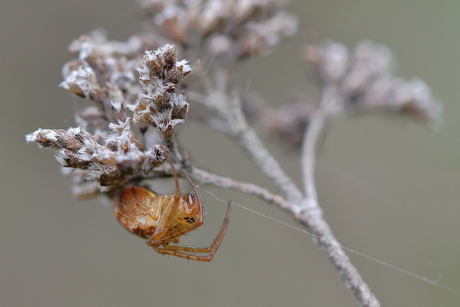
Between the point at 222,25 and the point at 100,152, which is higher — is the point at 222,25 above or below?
above

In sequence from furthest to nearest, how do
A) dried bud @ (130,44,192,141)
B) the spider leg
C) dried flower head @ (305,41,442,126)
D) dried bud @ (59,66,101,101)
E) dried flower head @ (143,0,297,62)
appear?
1. dried flower head @ (305,41,442,126)
2. dried flower head @ (143,0,297,62)
3. the spider leg
4. dried bud @ (59,66,101,101)
5. dried bud @ (130,44,192,141)

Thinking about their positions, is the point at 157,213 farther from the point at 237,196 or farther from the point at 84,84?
the point at 237,196

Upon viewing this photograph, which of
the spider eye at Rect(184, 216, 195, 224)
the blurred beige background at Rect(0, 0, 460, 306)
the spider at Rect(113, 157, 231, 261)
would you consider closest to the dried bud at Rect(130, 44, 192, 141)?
the spider at Rect(113, 157, 231, 261)

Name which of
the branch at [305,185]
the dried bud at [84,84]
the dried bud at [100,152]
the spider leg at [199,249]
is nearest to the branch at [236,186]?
the branch at [305,185]

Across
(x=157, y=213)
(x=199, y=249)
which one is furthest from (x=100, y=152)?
(x=199, y=249)

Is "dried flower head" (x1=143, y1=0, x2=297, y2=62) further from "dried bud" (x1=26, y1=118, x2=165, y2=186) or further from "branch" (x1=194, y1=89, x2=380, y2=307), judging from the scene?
"dried bud" (x1=26, y1=118, x2=165, y2=186)

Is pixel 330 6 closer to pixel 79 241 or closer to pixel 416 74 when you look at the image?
pixel 416 74
